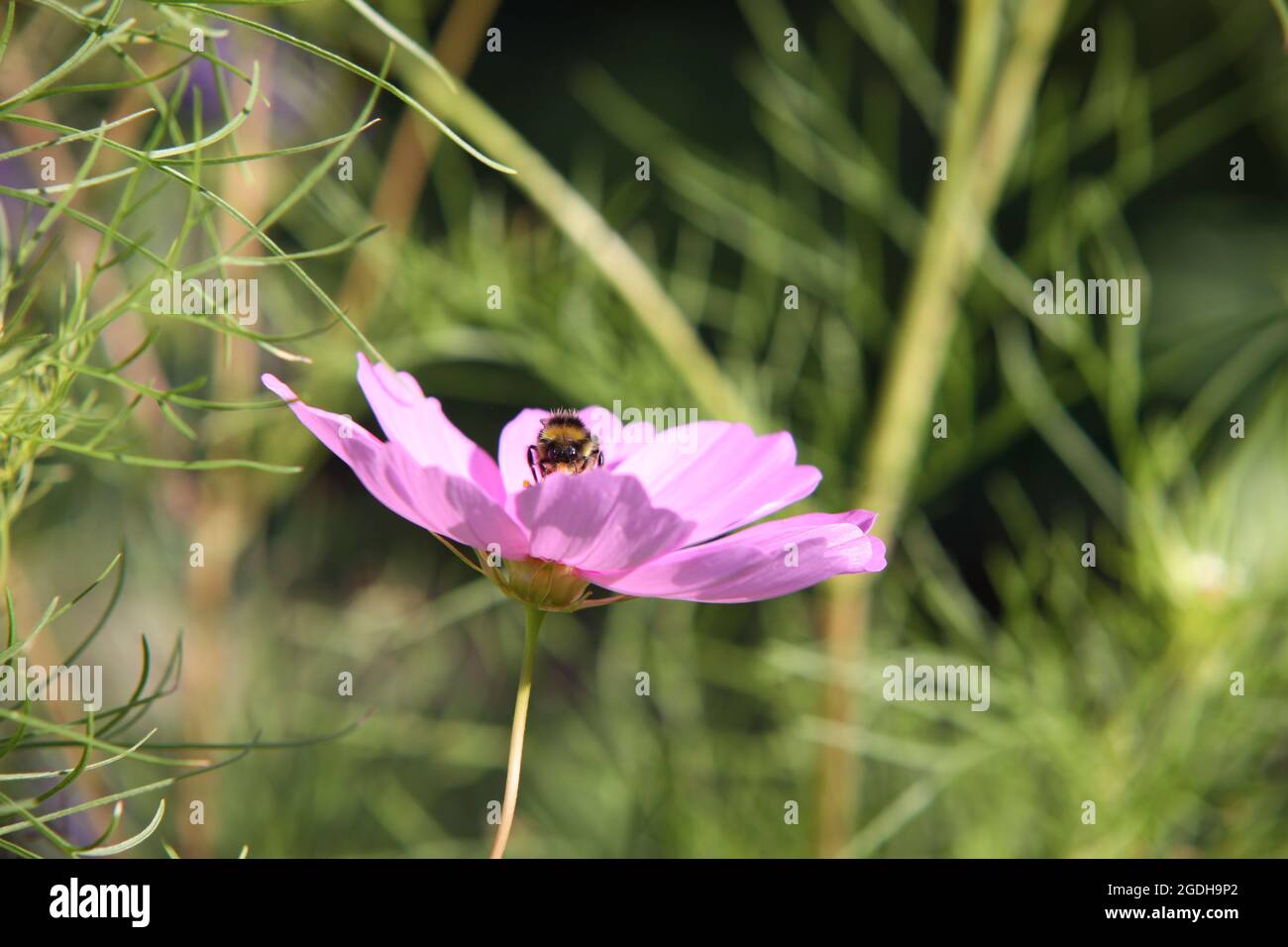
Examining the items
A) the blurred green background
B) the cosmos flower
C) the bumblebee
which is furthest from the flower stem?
the blurred green background

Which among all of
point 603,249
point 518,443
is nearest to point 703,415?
point 603,249

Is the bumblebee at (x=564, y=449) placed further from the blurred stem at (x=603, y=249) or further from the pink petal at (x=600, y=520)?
the blurred stem at (x=603, y=249)

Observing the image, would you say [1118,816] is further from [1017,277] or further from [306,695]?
[306,695]

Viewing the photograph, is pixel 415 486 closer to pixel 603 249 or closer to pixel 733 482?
pixel 733 482

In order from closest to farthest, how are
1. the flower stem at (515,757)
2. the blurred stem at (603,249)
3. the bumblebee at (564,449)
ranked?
1. the flower stem at (515,757)
2. the bumblebee at (564,449)
3. the blurred stem at (603,249)

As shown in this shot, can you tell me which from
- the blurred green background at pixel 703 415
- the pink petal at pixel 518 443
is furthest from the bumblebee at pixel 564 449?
the blurred green background at pixel 703 415
